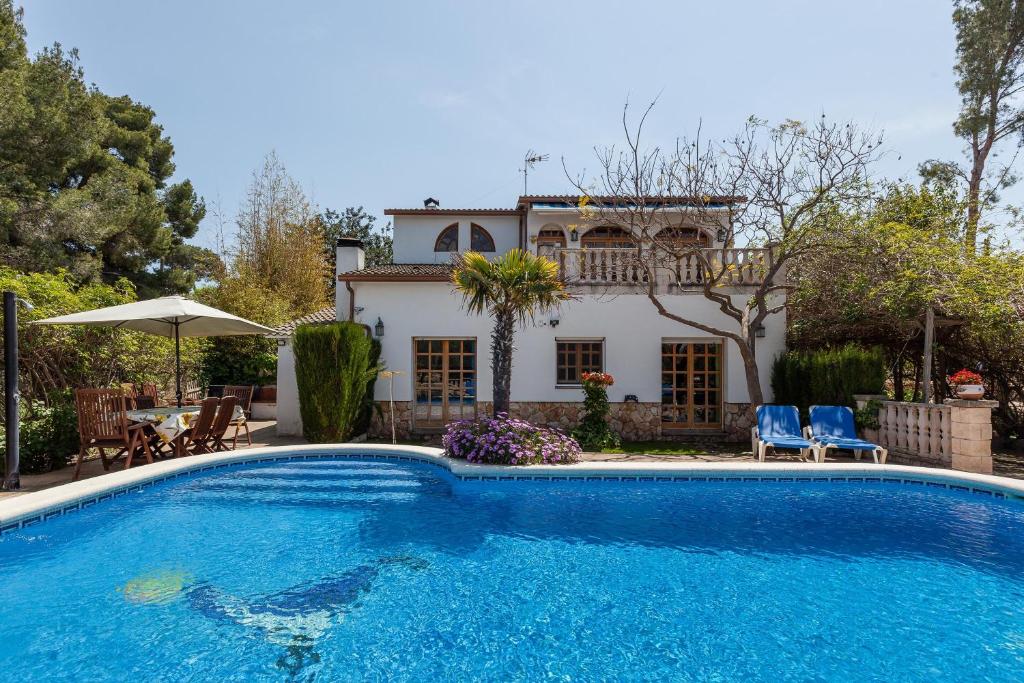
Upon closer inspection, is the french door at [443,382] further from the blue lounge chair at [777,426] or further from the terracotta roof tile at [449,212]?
the blue lounge chair at [777,426]

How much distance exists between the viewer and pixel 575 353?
14570 millimetres

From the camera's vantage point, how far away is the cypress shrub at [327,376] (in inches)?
485

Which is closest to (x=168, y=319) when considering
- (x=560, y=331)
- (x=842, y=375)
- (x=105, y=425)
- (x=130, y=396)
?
(x=130, y=396)

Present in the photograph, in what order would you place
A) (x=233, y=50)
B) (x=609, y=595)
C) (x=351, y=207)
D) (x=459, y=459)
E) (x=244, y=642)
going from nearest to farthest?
(x=244, y=642), (x=609, y=595), (x=459, y=459), (x=233, y=50), (x=351, y=207)

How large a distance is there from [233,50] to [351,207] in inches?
1306

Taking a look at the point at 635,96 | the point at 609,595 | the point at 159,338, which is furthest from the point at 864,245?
the point at 159,338

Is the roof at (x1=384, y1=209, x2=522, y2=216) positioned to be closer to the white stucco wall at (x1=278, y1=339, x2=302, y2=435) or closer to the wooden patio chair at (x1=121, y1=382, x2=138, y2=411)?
the white stucco wall at (x1=278, y1=339, x2=302, y2=435)

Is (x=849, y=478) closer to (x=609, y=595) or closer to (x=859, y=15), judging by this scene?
(x=609, y=595)

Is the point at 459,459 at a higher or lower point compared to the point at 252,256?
lower

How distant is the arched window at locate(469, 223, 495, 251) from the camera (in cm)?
1952

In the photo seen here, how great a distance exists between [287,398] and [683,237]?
1185 centimetres

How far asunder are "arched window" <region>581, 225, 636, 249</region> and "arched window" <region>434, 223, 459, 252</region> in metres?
4.37

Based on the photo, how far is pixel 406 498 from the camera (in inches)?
329

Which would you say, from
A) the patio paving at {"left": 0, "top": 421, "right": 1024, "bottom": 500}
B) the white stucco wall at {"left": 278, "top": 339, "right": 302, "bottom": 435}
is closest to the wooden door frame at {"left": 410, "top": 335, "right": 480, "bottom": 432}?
the patio paving at {"left": 0, "top": 421, "right": 1024, "bottom": 500}
